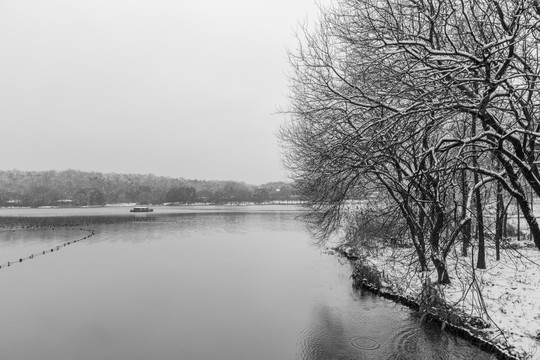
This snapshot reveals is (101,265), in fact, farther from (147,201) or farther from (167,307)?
(147,201)

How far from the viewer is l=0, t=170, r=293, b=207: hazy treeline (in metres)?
136

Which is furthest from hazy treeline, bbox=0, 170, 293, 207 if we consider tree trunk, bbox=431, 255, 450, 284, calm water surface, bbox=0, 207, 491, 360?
tree trunk, bbox=431, 255, 450, 284

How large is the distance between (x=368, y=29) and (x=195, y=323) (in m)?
11.3

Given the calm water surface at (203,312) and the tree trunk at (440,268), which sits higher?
the tree trunk at (440,268)

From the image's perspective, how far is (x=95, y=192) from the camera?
450ft

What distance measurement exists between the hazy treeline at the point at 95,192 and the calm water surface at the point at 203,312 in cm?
10785

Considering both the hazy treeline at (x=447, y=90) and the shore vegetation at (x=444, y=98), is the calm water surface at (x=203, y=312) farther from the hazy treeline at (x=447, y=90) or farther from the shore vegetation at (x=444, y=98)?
the hazy treeline at (x=447, y=90)

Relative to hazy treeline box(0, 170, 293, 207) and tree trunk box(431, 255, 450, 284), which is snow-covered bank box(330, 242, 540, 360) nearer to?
tree trunk box(431, 255, 450, 284)

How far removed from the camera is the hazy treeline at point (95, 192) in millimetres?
136500

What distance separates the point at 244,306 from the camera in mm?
15344

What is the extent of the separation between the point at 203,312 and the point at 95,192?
13708 centimetres

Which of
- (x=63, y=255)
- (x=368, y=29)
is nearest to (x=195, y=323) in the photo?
(x=368, y=29)

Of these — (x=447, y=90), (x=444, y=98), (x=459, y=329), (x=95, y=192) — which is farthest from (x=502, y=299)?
(x=95, y=192)

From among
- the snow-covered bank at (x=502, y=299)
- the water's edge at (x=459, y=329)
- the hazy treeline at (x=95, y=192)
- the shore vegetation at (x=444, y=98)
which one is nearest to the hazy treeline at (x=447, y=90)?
the shore vegetation at (x=444, y=98)
